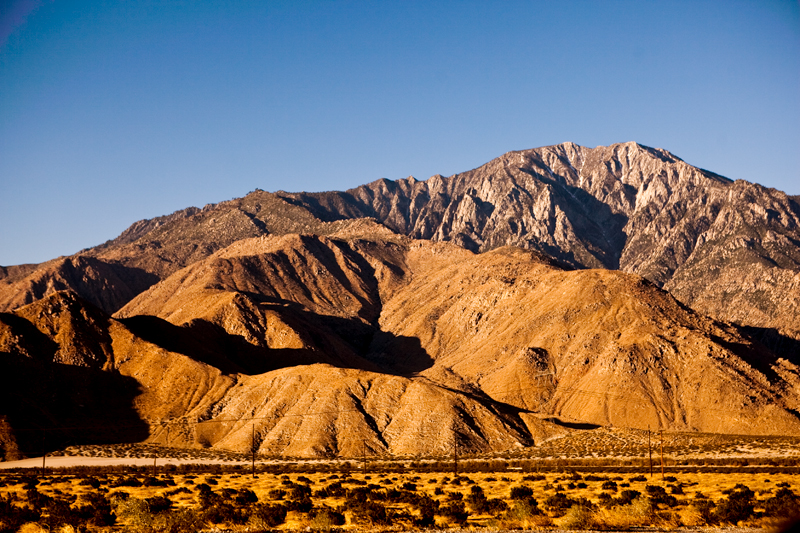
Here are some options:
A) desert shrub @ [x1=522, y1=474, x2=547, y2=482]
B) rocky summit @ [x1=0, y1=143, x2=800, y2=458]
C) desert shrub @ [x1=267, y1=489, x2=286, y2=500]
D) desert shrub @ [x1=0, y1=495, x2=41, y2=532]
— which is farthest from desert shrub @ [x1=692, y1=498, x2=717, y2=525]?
rocky summit @ [x1=0, y1=143, x2=800, y2=458]

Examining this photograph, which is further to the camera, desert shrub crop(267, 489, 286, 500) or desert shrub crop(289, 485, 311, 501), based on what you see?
desert shrub crop(267, 489, 286, 500)

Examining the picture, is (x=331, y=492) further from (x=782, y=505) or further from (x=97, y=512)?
(x=782, y=505)

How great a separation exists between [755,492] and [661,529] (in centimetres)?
1729

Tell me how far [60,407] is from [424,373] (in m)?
74.3

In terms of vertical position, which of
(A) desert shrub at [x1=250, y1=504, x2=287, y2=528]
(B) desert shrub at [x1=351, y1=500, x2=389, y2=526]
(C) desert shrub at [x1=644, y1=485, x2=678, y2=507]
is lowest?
(C) desert shrub at [x1=644, y1=485, x2=678, y2=507]

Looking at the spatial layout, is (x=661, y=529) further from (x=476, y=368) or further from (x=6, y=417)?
(x=476, y=368)

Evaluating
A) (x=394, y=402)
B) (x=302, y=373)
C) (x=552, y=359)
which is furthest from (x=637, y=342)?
(x=302, y=373)

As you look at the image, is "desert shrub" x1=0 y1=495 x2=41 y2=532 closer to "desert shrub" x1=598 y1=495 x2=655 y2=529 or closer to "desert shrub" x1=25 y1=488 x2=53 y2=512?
"desert shrub" x1=25 y1=488 x2=53 y2=512

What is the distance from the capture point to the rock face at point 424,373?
4252 inches

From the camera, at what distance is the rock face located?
4252 inches

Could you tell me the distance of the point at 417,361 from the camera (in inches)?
6969

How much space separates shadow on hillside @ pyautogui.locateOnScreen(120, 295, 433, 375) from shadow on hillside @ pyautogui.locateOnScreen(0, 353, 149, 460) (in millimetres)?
16594

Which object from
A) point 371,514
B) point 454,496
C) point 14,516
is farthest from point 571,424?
point 14,516

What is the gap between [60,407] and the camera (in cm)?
11331
